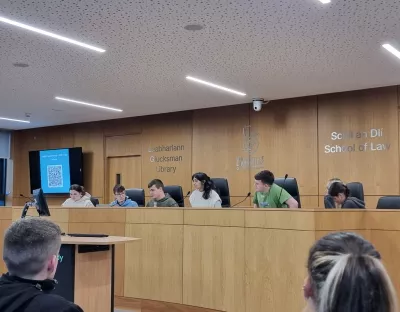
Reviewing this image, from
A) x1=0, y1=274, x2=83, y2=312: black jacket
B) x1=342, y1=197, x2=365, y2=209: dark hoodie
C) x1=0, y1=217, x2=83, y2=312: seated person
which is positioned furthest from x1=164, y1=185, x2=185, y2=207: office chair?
x1=0, y1=274, x2=83, y2=312: black jacket

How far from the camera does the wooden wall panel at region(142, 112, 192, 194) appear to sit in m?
9.12

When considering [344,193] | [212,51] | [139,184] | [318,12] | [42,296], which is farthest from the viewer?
[139,184]

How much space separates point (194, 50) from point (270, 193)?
5.48ft

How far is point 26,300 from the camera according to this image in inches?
62.2

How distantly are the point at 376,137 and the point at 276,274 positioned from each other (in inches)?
142

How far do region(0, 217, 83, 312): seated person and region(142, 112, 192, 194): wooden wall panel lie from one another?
7134mm

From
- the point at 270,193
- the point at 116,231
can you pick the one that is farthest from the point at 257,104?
the point at 116,231

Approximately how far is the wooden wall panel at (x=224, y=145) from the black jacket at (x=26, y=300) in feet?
22.4

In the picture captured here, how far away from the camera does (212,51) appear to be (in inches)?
210

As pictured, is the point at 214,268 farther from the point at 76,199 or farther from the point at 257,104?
the point at 257,104

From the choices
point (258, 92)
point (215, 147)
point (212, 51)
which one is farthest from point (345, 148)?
point (212, 51)

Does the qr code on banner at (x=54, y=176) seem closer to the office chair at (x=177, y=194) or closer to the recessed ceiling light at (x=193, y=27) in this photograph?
the office chair at (x=177, y=194)

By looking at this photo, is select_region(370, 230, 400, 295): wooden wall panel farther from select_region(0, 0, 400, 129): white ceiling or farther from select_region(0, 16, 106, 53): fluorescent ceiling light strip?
select_region(0, 16, 106, 53): fluorescent ceiling light strip

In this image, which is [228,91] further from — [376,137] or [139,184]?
[139,184]
